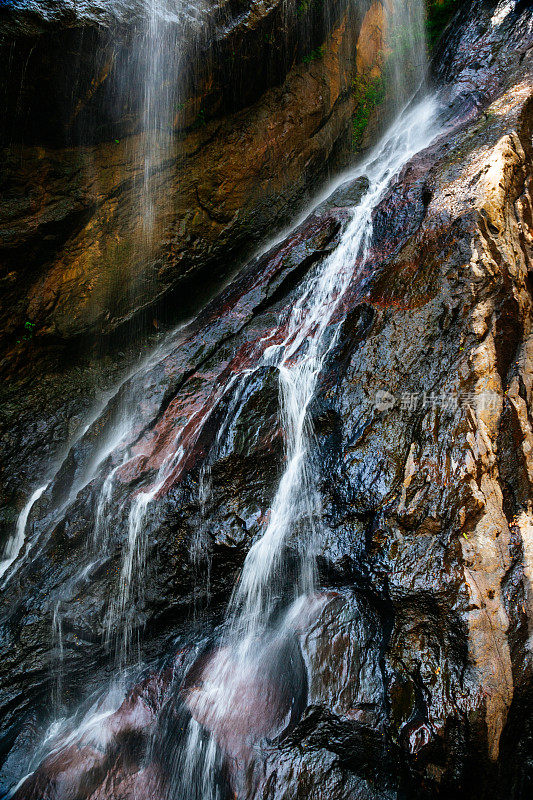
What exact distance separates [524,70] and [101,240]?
708cm

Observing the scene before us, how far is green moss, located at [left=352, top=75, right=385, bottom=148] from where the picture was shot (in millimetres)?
9906

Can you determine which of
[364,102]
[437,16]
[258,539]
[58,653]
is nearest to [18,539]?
[58,653]

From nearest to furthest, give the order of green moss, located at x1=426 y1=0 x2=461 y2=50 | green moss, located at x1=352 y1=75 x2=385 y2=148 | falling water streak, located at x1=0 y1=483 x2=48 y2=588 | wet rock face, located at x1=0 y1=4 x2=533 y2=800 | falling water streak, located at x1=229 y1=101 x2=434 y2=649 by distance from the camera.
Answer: wet rock face, located at x1=0 y1=4 x2=533 y2=800 → falling water streak, located at x1=229 y1=101 x2=434 y2=649 → falling water streak, located at x1=0 y1=483 x2=48 y2=588 → green moss, located at x1=352 y1=75 x2=385 y2=148 → green moss, located at x1=426 y1=0 x2=461 y2=50

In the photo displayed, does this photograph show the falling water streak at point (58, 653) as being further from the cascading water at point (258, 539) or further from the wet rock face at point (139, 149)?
the wet rock face at point (139, 149)

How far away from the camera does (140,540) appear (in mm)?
4738

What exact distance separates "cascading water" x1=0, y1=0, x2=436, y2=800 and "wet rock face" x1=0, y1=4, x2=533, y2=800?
2.3 inches

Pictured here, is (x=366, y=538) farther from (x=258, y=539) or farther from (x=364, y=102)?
(x=364, y=102)

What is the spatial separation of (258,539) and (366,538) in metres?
1.08

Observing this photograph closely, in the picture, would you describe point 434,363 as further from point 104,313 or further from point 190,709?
point 104,313

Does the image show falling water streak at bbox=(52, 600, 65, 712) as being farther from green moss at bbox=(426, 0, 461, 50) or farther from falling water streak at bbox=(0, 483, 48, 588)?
green moss at bbox=(426, 0, 461, 50)

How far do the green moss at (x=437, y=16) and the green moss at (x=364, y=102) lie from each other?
1606 mm

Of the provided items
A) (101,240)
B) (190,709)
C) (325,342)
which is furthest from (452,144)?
(190,709)

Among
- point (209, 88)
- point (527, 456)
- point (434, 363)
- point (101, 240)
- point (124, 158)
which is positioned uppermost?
point (209, 88)

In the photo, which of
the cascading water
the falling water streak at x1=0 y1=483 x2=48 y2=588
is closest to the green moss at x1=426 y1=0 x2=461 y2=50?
the cascading water
